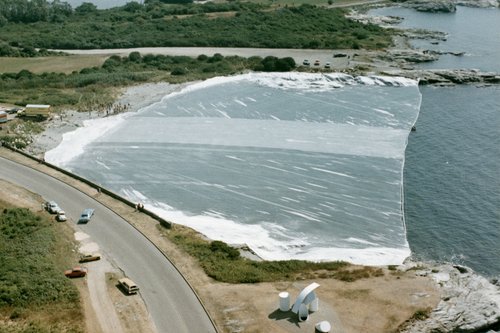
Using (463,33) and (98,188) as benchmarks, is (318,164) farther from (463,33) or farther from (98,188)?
(463,33)

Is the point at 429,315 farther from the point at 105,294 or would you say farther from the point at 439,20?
the point at 439,20

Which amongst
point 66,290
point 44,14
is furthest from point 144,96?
point 44,14

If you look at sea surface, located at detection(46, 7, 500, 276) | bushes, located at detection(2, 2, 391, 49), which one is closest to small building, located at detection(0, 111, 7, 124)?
sea surface, located at detection(46, 7, 500, 276)

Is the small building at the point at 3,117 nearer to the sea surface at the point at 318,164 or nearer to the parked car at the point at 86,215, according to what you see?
the sea surface at the point at 318,164

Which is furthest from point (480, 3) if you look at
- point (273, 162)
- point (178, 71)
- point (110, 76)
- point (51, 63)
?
point (273, 162)

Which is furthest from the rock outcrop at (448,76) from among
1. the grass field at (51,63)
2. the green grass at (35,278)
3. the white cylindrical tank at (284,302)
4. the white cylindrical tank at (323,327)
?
the white cylindrical tank at (323,327)

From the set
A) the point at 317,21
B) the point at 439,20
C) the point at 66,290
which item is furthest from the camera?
the point at 439,20

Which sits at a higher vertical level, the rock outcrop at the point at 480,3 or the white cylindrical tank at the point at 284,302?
the rock outcrop at the point at 480,3

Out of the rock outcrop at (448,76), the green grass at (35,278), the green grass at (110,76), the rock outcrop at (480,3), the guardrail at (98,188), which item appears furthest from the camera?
the rock outcrop at (480,3)
